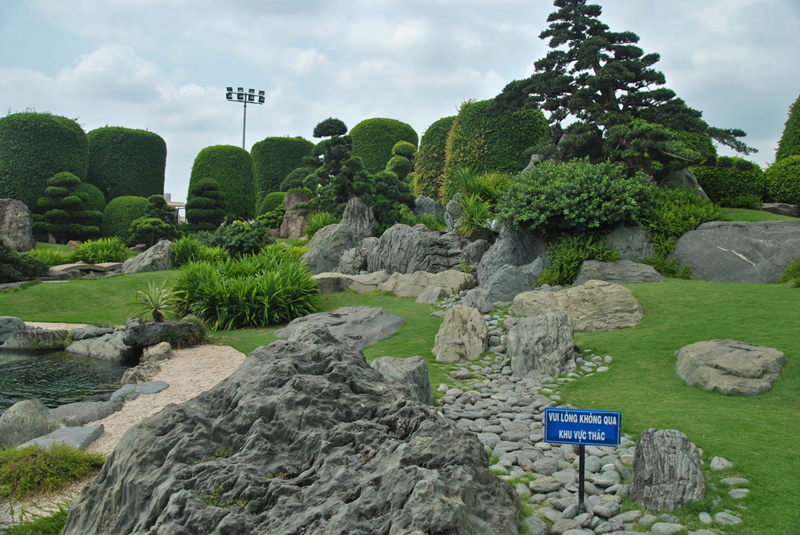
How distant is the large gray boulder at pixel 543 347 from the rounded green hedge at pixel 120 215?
22.8 meters

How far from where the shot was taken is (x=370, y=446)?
8.20ft

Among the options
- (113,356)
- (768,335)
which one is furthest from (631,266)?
(113,356)

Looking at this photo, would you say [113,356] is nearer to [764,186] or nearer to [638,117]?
[638,117]

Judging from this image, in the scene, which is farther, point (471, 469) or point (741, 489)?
point (741, 489)

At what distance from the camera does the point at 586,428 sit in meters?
3.17

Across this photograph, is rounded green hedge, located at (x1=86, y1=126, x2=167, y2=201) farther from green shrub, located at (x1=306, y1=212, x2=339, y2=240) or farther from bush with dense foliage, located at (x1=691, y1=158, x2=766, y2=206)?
bush with dense foliage, located at (x1=691, y1=158, x2=766, y2=206)

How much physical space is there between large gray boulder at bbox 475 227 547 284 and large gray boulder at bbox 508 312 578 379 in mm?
4815


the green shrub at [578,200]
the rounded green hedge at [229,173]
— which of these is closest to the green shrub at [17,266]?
the rounded green hedge at [229,173]

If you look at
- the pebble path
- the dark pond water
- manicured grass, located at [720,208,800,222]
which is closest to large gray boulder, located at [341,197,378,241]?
the dark pond water

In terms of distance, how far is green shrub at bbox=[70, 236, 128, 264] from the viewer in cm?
1855

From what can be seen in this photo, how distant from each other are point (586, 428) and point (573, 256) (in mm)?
7898

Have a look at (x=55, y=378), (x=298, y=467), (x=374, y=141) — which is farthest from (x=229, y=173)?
(x=298, y=467)

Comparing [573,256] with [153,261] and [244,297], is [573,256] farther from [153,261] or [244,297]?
[153,261]

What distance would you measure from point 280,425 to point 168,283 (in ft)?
42.3
